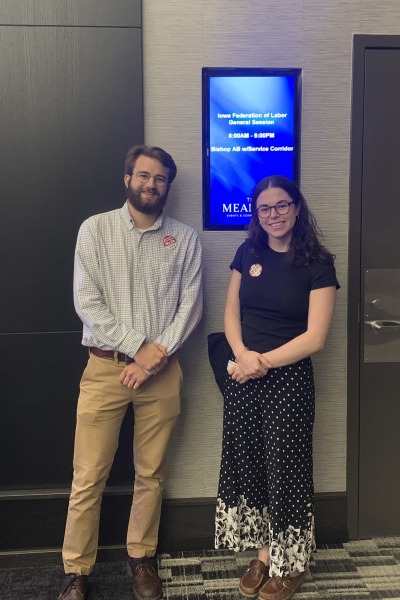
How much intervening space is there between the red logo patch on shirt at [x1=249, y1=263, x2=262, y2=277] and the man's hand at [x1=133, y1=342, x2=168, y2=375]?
0.47 meters

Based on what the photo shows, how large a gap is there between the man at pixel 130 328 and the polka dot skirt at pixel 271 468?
12.1 inches

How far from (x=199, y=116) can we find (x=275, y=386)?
1246 mm

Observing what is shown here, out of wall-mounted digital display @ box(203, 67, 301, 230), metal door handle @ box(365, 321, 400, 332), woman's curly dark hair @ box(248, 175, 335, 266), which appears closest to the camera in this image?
woman's curly dark hair @ box(248, 175, 335, 266)

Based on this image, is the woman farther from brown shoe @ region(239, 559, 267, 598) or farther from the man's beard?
the man's beard

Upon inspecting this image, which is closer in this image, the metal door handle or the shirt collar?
the shirt collar

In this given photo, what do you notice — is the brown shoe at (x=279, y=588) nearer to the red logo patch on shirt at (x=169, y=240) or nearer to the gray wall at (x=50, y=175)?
the gray wall at (x=50, y=175)

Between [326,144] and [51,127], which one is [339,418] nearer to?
[326,144]

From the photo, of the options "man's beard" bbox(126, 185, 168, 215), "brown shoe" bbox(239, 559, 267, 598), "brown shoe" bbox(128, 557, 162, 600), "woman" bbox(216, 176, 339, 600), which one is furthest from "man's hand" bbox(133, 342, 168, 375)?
"brown shoe" bbox(239, 559, 267, 598)

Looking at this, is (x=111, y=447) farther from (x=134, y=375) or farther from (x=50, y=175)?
(x=50, y=175)

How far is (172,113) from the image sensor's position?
2.53m

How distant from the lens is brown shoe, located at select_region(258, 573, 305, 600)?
2.30m

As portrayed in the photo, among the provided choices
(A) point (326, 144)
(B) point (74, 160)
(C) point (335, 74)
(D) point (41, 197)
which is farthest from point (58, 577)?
(C) point (335, 74)

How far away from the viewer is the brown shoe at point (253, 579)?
2.35m

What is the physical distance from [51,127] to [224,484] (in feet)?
5.58
